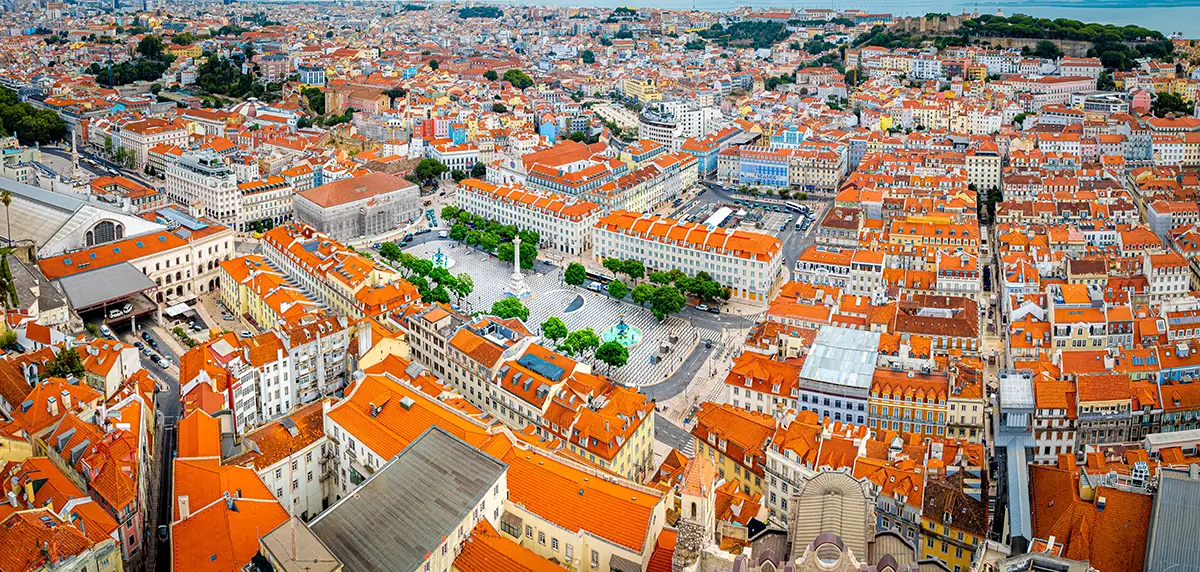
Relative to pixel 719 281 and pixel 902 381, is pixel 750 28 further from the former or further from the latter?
pixel 902 381

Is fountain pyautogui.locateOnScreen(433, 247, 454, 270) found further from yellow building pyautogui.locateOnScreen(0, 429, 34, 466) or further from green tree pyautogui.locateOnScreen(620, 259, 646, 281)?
yellow building pyautogui.locateOnScreen(0, 429, 34, 466)

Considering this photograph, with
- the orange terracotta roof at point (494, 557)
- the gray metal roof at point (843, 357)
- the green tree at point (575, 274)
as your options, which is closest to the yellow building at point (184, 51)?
the green tree at point (575, 274)

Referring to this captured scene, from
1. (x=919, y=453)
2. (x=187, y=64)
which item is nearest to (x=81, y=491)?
(x=919, y=453)

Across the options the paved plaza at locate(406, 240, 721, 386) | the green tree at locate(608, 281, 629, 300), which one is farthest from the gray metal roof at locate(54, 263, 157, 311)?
the green tree at locate(608, 281, 629, 300)

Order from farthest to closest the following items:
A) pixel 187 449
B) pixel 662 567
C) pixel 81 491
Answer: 1. pixel 187 449
2. pixel 81 491
3. pixel 662 567

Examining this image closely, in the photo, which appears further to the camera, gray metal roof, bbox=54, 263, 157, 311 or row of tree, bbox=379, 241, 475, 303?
row of tree, bbox=379, 241, 475, 303
